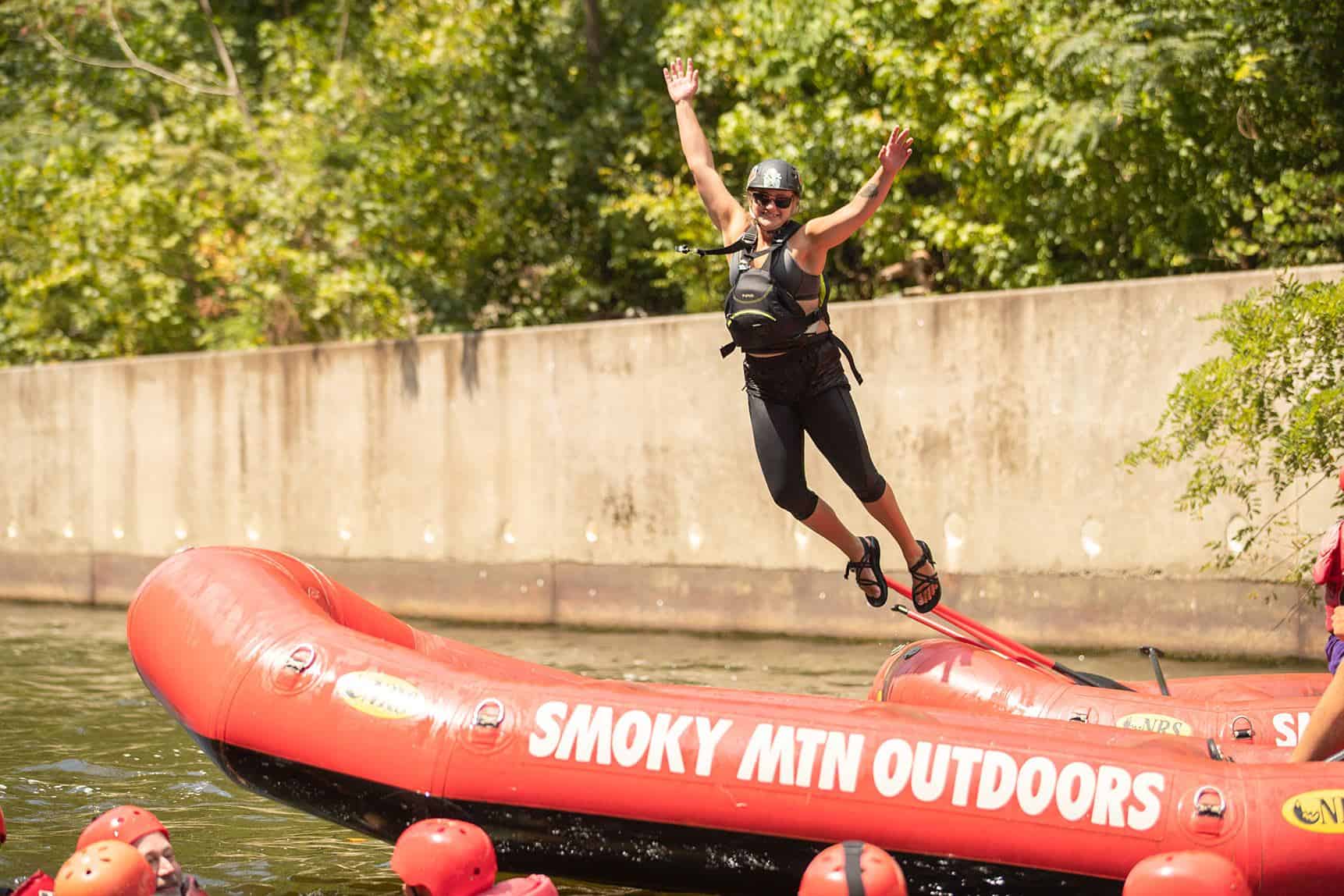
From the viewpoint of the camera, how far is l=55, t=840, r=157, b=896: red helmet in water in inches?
173

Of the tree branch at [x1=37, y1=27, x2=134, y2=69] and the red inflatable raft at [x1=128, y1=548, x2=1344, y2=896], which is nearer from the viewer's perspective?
the red inflatable raft at [x1=128, y1=548, x2=1344, y2=896]

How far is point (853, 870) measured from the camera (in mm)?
4551

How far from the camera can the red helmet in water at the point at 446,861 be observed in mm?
4762

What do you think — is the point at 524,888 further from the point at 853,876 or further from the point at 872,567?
the point at 872,567

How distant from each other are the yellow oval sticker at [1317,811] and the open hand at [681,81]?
143 inches

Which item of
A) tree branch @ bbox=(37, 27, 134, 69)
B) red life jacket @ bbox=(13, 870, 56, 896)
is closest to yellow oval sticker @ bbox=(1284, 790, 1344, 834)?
red life jacket @ bbox=(13, 870, 56, 896)

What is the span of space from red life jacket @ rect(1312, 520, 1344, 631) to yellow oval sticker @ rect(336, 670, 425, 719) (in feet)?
10.7

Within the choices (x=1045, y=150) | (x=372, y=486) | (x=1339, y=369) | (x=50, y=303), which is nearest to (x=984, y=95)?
(x=1045, y=150)

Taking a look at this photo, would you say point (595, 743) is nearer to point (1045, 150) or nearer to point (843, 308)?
point (843, 308)

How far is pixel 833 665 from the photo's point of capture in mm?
9914

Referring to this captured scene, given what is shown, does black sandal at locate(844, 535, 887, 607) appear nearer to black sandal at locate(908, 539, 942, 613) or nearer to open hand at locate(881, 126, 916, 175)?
black sandal at locate(908, 539, 942, 613)

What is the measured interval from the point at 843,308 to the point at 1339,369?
3.56m

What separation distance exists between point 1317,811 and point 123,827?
3489 millimetres

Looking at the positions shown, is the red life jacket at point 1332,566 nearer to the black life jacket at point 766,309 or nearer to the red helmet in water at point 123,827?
the black life jacket at point 766,309
